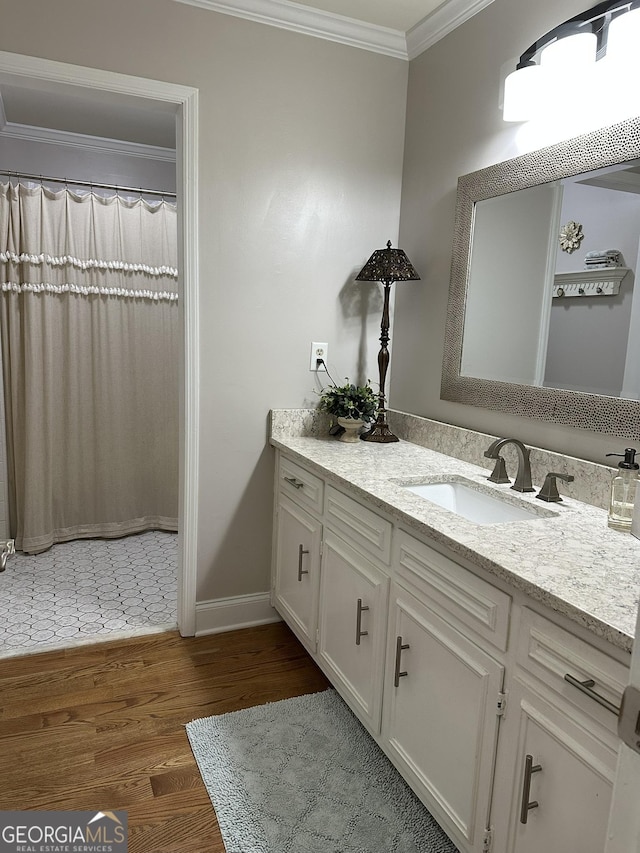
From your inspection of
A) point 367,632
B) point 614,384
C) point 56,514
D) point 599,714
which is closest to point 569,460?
point 614,384

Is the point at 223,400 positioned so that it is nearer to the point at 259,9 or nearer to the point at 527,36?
the point at 259,9

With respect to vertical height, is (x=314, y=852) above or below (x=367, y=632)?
below

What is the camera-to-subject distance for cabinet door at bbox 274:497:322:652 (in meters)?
2.22

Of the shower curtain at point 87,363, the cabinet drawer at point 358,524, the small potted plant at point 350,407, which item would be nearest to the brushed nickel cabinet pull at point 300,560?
the cabinet drawer at point 358,524

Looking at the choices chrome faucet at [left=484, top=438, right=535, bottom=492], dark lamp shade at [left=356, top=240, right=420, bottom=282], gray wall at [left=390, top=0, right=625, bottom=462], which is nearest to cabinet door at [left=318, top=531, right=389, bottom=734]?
chrome faucet at [left=484, top=438, right=535, bottom=492]

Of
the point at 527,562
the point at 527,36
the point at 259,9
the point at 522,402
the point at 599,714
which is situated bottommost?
the point at 599,714

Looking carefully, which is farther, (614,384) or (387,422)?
(387,422)

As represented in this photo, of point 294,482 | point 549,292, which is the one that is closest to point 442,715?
point 294,482

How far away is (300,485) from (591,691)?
1.40m

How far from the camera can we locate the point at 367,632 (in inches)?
72.0

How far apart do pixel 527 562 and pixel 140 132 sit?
340 cm

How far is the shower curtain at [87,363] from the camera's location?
3.33 metres

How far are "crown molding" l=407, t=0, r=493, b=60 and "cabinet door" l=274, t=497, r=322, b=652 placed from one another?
192 cm

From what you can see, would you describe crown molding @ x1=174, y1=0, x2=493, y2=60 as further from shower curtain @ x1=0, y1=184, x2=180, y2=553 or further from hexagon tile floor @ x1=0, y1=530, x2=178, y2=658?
hexagon tile floor @ x1=0, y1=530, x2=178, y2=658
